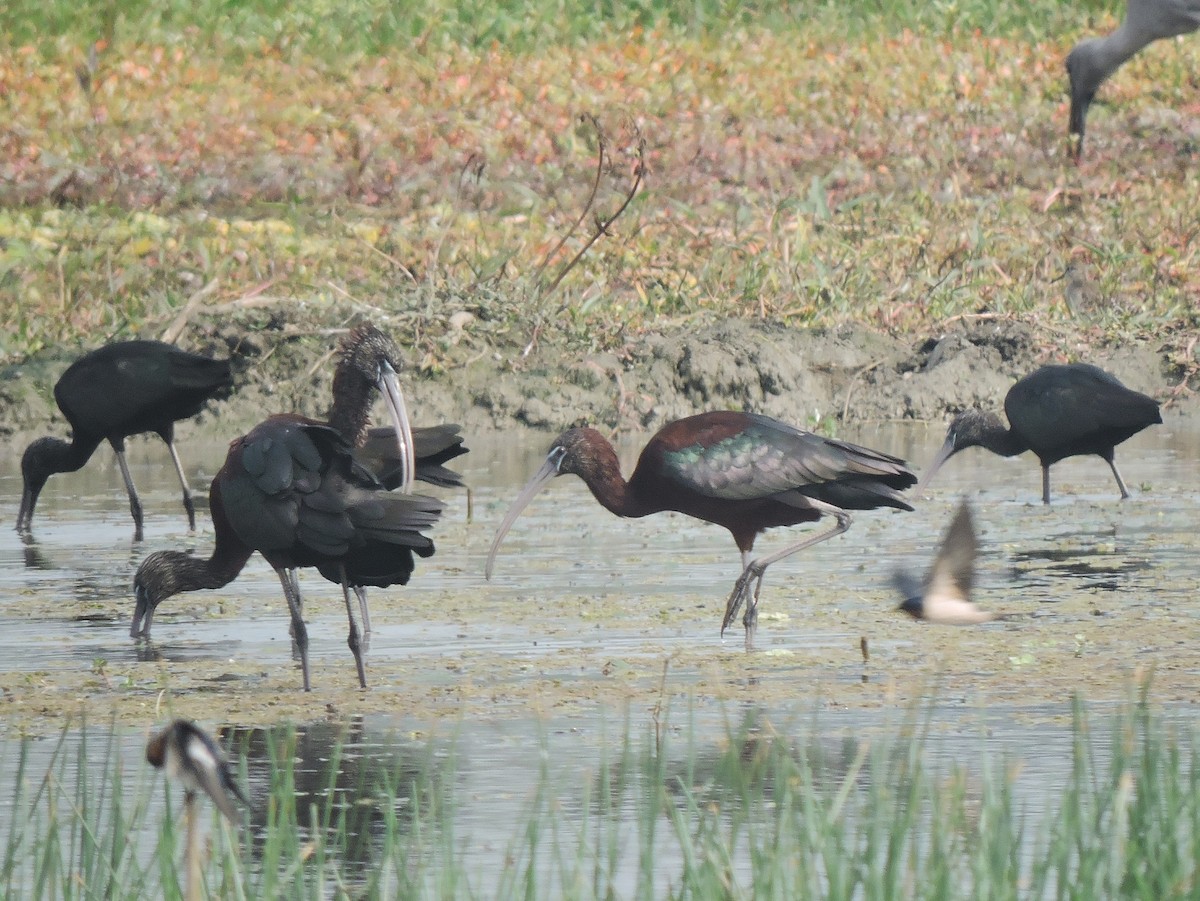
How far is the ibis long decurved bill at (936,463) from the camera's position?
12047 millimetres

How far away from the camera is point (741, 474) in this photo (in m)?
8.47

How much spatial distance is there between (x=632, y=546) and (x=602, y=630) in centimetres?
232

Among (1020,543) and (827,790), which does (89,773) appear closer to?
(827,790)

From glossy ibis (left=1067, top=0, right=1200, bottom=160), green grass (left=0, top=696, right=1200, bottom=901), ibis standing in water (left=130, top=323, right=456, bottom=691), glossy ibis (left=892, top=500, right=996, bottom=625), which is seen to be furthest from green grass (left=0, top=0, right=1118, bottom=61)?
green grass (left=0, top=696, right=1200, bottom=901)

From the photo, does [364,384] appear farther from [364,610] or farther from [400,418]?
[364,610]

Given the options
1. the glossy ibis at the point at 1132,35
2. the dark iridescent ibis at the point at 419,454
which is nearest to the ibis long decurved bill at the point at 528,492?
the dark iridescent ibis at the point at 419,454

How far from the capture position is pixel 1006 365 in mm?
14828

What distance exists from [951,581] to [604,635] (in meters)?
1.58

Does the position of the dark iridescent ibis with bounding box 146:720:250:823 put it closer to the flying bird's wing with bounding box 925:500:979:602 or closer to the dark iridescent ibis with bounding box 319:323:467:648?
the flying bird's wing with bounding box 925:500:979:602

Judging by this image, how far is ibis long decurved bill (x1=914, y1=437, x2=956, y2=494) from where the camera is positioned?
39.5 feet

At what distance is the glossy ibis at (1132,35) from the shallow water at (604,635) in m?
9.76

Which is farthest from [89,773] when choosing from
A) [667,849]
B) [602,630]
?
[602,630]

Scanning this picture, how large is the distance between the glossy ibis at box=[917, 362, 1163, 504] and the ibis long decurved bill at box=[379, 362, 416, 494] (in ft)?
14.4

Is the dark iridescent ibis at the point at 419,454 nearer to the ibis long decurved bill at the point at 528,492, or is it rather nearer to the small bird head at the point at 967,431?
the ibis long decurved bill at the point at 528,492
